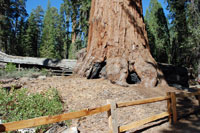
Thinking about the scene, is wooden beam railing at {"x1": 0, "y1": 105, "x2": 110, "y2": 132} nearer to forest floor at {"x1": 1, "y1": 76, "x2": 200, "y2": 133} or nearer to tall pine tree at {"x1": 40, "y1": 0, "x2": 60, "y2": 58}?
forest floor at {"x1": 1, "y1": 76, "x2": 200, "y2": 133}

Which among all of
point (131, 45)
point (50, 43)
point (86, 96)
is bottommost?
point (86, 96)

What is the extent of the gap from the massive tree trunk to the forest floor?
0.66 metres

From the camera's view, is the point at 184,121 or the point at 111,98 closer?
the point at 184,121

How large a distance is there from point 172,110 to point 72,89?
3279mm

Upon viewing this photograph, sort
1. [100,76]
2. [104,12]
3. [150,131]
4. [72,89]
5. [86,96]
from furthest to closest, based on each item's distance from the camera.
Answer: [104,12], [100,76], [72,89], [86,96], [150,131]

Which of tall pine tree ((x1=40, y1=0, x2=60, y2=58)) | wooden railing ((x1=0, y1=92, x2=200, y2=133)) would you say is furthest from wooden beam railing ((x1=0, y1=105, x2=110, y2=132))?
tall pine tree ((x1=40, y1=0, x2=60, y2=58))

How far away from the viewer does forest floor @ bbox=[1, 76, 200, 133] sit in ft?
13.2

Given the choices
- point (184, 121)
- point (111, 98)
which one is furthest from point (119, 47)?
point (184, 121)

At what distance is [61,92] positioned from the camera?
534 cm

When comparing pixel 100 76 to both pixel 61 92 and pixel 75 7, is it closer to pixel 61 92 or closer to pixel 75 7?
pixel 61 92

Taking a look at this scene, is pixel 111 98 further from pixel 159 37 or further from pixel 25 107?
pixel 159 37

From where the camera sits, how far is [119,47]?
7270mm

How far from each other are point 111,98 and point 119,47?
2839mm

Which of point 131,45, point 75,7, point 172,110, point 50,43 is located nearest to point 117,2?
point 131,45
